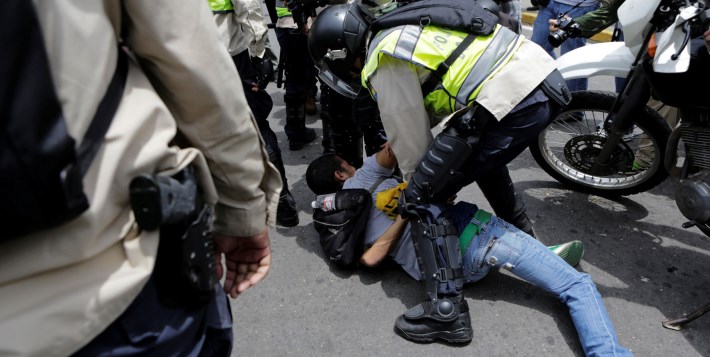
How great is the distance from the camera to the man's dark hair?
2973 mm

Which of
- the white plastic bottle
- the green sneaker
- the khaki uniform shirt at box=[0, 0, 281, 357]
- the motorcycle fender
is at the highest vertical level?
the khaki uniform shirt at box=[0, 0, 281, 357]

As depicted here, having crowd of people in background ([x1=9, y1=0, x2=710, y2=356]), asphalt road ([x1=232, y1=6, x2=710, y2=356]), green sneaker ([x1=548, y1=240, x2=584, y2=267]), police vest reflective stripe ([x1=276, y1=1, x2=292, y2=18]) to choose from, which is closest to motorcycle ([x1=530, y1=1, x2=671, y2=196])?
asphalt road ([x1=232, y1=6, x2=710, y2=356])

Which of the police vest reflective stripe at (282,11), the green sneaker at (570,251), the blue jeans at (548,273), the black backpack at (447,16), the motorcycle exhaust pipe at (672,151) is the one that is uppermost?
the black backpack at (447,16)

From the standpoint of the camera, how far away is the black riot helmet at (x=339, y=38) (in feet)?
7.82

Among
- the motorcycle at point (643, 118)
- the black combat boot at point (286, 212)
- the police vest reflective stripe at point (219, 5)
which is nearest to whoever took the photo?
the motorcycle at point (643, 118)

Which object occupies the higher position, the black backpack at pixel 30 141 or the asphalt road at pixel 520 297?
the black backpack at pixel 30 141

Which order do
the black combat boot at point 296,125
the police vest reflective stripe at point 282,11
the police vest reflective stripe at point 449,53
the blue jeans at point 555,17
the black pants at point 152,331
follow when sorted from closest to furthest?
the black pants at point 152,331
the police vest reflective stripe at point 449,53
the police vest reflective stripe at point 282,11
the black combat boot at point 296,125
the blue jeans at point 555,17

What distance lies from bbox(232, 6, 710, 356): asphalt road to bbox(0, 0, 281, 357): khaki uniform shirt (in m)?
1.36

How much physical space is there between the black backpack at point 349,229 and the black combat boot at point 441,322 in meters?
0.48

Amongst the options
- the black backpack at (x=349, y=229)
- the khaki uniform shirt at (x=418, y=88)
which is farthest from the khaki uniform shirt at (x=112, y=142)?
the black backpack at (x=349, y=229)

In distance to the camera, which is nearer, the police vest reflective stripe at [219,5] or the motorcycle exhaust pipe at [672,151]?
the motorcycle exhaust pipe at [672,151]

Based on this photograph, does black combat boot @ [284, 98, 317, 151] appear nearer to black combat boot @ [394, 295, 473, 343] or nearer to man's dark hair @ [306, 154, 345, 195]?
man's dark hair @ [306, 154, 345, 195]

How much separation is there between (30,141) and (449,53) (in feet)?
5.18

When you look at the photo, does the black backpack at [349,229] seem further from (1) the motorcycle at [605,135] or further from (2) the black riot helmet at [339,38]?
(1) the motorcycle at [605,135]
